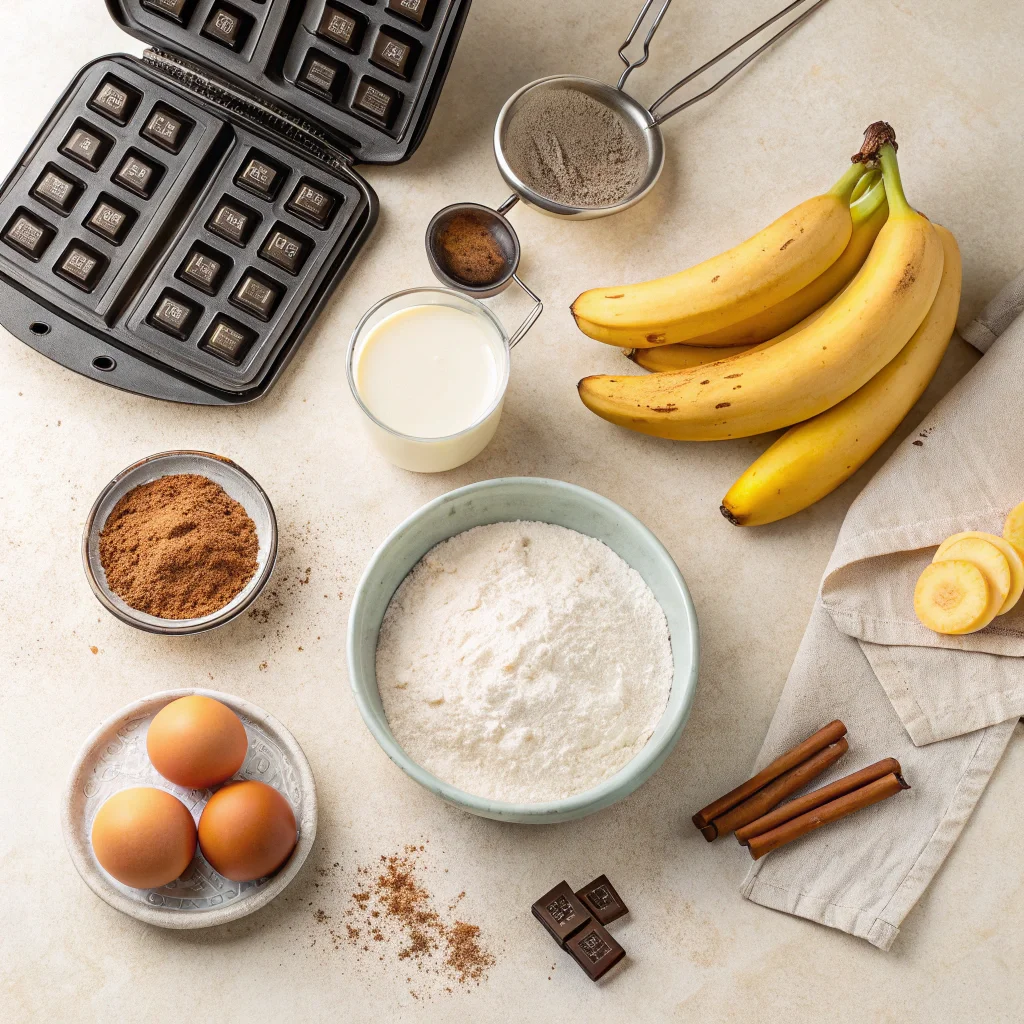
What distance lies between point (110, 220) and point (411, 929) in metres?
1.04

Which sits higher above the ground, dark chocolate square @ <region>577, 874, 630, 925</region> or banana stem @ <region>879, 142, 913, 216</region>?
banana stem @ <region>879, 142, 913, 216</region>

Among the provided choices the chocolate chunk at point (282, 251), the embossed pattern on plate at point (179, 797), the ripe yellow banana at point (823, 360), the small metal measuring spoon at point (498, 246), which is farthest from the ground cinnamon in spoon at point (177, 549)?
the ripe yellow banana at point (823, 360)

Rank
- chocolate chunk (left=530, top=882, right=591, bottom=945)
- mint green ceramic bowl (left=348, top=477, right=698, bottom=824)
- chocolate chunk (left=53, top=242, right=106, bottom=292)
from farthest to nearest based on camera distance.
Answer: chocolate chunk (left=53, top=242, right=106, bottom=292), chocolate chunk (left=530, top=882, right=591, bottom=945), mint green ceramic bowl (left=348, top=477, right=698, bottom=824)

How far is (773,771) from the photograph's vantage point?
1200 millimetres

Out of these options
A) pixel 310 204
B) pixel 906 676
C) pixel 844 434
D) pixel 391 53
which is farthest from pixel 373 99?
pixel 906 676

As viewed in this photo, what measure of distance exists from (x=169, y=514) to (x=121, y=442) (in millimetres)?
176

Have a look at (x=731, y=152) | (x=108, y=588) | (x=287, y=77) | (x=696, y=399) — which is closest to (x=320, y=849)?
(x=108, y=588)

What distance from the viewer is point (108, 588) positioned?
1181 millimetres

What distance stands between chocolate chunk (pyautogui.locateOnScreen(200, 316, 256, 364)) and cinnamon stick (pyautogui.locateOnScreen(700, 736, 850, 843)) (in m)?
0.90

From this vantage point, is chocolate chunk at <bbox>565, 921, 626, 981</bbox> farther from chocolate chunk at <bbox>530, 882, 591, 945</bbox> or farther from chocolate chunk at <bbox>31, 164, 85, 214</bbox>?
chocolate chunk at <bbox>31, 164, 85, 214</bbox>

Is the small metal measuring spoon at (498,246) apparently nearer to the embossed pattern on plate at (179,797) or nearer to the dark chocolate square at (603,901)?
the embossed pattern on plate at (179,797)

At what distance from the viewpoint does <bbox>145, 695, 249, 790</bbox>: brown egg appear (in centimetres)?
107

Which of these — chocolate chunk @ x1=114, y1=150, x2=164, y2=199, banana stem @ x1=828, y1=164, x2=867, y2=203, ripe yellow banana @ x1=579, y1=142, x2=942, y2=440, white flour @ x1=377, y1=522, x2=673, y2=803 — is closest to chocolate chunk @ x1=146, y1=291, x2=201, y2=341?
chocolate chunk @ x1=114, y1=150, x2=164, y2=199

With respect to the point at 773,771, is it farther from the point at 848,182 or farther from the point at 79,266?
the point at 79,266
